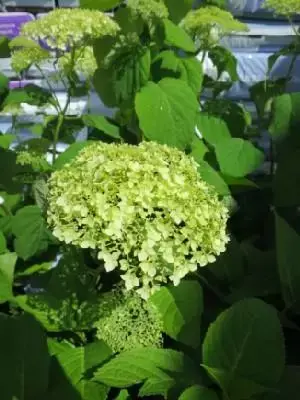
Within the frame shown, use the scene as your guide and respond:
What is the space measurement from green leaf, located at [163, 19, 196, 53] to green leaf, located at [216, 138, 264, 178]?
0.31 metres

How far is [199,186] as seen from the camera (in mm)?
976

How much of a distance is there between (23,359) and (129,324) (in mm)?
198

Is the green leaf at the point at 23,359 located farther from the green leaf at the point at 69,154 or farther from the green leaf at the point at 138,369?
the green leaf at the point at 69,154

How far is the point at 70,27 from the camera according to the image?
136 centimetres

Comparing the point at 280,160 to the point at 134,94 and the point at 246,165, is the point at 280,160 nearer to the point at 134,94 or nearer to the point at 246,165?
the point at 246,165

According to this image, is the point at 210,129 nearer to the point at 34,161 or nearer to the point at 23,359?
the point at 34,161

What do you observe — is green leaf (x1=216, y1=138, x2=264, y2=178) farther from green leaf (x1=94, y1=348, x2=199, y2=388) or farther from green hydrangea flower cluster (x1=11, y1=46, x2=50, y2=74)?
green leaf (x1=94, y1=348, x2=199, y2=388)

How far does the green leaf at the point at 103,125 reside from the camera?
1.66 meters

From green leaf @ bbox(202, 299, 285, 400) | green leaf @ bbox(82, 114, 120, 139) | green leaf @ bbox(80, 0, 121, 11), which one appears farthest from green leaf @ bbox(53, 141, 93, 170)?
green leaf @ bbox(202, 299, 285, 400)

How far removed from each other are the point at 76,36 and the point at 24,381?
730 millimetres

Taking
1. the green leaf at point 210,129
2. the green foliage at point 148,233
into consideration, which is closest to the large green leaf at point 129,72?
the green foliage at point 148,233

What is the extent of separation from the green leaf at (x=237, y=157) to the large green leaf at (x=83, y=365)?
70 cm

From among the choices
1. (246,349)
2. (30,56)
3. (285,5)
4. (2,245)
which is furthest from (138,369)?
(285,5)

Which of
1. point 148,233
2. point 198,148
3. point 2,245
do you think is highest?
point 148,233
